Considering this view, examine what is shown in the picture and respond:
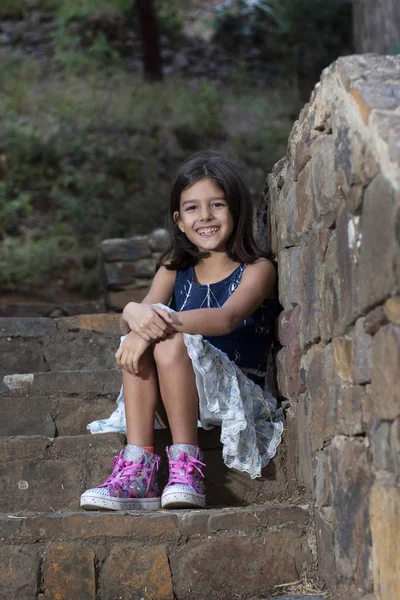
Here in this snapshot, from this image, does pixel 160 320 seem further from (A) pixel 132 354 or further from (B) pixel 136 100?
(B) pixel 136 100

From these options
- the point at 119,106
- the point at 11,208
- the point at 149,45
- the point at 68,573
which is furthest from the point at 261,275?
the point at 149,45

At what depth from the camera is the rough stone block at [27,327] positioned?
368 cm

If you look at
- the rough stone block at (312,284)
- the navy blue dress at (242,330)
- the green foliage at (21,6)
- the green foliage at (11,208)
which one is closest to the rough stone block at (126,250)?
the navy blue dress at (242,330)

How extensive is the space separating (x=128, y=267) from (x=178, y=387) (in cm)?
327

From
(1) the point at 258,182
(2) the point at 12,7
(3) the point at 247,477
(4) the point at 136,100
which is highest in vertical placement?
(2) the point at 12,7

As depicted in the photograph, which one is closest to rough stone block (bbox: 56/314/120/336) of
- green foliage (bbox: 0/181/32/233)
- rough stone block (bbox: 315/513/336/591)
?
rough stone block (bbox: 315/513/336/591)

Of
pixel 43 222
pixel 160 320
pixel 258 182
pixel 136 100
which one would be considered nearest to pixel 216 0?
pixel 136 100

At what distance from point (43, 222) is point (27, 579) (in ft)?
22.1

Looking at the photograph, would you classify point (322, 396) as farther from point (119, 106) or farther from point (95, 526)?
point (119, 106)

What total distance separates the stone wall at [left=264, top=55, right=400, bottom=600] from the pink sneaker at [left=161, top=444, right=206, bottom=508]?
305mm

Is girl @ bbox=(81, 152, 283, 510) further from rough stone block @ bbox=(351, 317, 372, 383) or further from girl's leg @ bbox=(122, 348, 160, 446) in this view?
rough stone block @ bbox=(351, 317, 372, 383)

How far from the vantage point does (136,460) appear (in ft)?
8.44

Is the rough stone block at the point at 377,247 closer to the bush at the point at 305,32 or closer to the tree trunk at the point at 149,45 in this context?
the bush at the point at 305,32

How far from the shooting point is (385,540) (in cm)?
173
